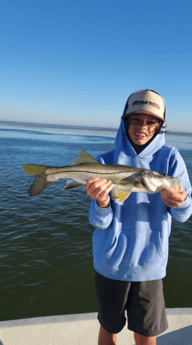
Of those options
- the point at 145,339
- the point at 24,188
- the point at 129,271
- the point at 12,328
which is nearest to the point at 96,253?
the point at 129,271

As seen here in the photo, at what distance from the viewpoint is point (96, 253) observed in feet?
10.4

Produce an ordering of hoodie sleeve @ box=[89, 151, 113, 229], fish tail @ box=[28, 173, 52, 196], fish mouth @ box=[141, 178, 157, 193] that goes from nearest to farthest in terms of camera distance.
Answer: fish mouth @ box=[141, 178, 157, 193] → hoodie sleeve @ box=[89, 151, 113, 229] → fish tail @ box=[28, 173, 52, 196]

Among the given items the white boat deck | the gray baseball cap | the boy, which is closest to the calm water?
the white boat deck

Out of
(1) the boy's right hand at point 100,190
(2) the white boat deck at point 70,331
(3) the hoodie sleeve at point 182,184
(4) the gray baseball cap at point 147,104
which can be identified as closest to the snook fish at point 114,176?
(1) the boy's right hand at point 100,190

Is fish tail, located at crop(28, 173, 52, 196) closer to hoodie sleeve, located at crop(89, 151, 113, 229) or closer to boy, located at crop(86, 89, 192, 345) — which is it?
boy, located at crop(86, 89, 192, 345)

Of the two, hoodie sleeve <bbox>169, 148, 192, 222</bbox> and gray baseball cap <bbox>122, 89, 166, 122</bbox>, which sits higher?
gray baseball cap <bbox>122, 89, 166, 122</bbox>

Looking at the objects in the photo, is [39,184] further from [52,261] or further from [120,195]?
[52,261]

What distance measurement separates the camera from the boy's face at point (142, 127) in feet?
10.3

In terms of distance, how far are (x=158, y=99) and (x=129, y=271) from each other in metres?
2.67

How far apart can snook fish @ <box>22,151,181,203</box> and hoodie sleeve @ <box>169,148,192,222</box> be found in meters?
0.35

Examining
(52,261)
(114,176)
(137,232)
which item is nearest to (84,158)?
(114,176)

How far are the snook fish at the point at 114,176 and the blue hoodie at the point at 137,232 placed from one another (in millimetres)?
242

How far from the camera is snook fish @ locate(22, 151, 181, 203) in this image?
2.82m

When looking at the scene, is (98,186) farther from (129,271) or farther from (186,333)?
(186,333)
